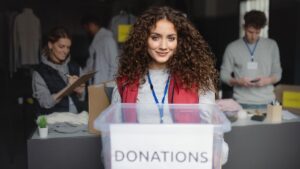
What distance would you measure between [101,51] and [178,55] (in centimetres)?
314

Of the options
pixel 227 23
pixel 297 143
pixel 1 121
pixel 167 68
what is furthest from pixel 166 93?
pixel 227 23

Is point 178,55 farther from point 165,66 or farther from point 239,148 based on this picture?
point 239,148

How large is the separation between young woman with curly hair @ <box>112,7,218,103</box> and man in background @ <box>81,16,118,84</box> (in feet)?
9.74

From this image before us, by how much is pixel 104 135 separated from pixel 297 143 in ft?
6.36

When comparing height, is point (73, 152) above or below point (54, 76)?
below

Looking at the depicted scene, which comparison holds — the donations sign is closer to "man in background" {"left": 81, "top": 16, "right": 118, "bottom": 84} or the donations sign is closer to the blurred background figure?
the blurred background figure

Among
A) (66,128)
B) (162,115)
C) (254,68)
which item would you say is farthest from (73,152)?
Result: (254,68)

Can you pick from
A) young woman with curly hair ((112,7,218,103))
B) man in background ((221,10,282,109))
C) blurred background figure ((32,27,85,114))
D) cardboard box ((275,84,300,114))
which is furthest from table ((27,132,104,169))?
cardboard box ((275,84,300,114))

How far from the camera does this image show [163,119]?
1229mm

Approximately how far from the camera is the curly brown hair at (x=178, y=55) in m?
1.44

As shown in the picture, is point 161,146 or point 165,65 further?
point 165,65

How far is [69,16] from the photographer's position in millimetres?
7809

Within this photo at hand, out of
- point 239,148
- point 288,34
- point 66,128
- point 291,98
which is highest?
point 288,34

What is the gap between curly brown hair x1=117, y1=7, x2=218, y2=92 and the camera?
1440 millimetres
